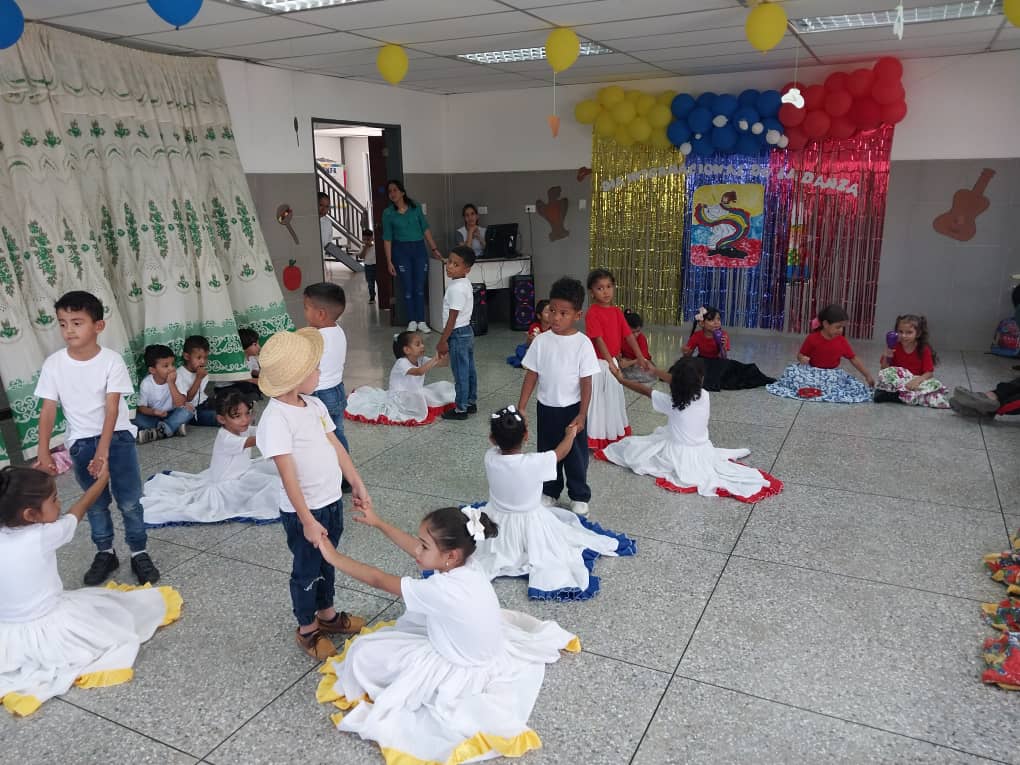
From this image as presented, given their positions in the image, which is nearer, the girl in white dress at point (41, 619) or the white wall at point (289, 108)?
the girl in white dress at point (41, 619)

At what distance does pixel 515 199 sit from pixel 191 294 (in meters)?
4.89

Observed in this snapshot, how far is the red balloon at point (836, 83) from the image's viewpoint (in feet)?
24.0

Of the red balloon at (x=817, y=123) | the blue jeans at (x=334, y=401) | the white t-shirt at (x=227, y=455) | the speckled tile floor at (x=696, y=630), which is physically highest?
the red balloon at (x=817, y=123)

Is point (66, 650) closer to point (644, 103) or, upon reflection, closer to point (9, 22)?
point (9, 22)

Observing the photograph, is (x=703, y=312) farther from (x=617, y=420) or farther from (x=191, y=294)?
(x=191, y=294)

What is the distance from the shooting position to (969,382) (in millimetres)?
6746

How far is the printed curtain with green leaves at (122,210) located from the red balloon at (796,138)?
543 cm

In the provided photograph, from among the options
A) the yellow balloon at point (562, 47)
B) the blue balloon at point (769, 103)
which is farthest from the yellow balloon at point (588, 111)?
the yellow balloon at point (562, 47)

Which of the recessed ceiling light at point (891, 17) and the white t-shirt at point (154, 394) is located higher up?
the recessed ceiling light at point (891, 17)

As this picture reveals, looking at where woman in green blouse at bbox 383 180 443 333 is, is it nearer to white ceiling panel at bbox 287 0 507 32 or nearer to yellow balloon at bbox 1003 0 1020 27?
white ceiling panel at bbox 287 0 507 32

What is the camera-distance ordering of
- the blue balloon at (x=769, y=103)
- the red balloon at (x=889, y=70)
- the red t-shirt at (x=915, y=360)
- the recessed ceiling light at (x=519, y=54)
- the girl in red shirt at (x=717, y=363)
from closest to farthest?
1. the red t-shirt at (x=915, y=360)
2. the girl in red shirt at (x=717, y=363)
3. the recessed ceiling light at (x=519, y=54)
4. the red balloon at (x=889, y=70)
5. the blue balloon at (x=769, y=103)

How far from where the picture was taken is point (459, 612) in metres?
2.43

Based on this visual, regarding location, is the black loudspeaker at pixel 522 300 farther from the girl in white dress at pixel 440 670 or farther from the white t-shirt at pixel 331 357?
the girl in white dress at pixel 440 670

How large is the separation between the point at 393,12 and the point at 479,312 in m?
4.44
